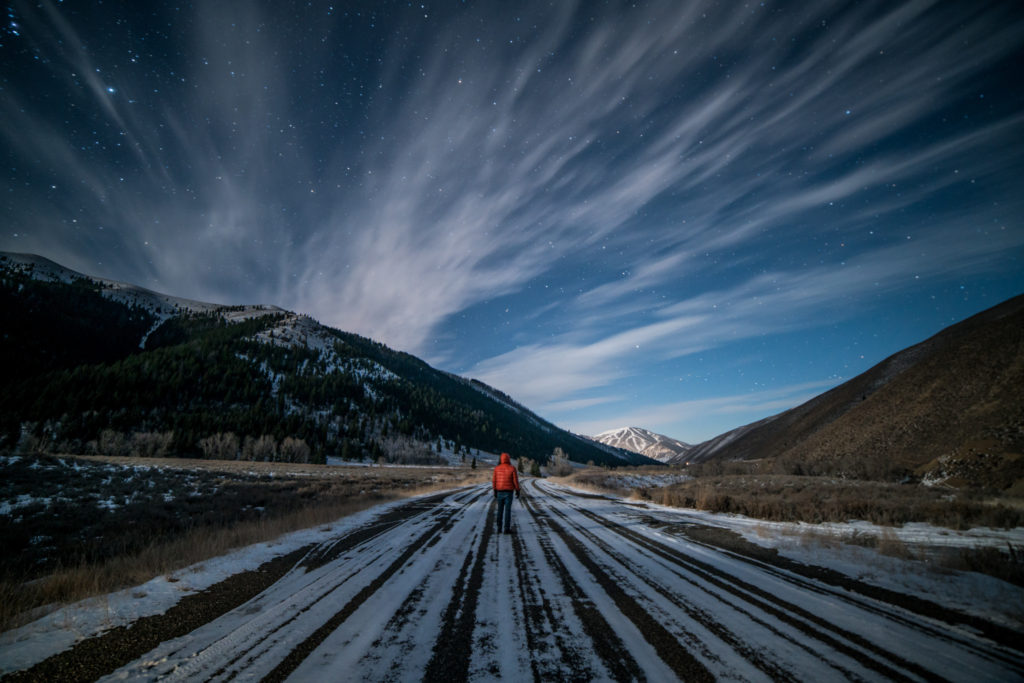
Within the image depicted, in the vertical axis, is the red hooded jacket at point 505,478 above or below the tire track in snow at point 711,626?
above

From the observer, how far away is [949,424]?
30.6 meters

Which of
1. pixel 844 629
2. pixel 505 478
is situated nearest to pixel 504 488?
pixel 505 478

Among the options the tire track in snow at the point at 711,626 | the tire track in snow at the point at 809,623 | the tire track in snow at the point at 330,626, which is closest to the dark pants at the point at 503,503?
the tire track in snow at the point at 330,626

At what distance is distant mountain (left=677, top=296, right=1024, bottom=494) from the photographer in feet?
71.1

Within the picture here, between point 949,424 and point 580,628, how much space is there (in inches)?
1765

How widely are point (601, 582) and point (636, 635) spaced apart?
1814mm

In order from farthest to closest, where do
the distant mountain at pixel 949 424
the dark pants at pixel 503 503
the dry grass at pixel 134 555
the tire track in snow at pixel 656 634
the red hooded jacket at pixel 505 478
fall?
1. the distant mountain at pixel 949 424
2. the red hooded jacket at pixel 505 478
3. the dark pants at pixel 503 503
4. the dry grass at pixel 134 555
5. the tire track in snow at pixel 656 634

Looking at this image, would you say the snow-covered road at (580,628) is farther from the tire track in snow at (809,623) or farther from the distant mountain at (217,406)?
the distant mountain at (217,406)

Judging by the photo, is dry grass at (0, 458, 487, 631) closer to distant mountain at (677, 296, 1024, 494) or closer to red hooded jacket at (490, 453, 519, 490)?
red hooded jacket at (490, 453, 519, 490)

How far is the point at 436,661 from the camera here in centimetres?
301

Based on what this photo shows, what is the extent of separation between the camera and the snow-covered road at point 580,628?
2.87 metres

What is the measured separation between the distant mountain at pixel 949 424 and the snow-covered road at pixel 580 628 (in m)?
20.7

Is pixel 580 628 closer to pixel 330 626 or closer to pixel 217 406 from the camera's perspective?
pixel 330 626

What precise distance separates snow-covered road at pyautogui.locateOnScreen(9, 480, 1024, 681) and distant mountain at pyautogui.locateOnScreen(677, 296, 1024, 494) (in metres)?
20.7
